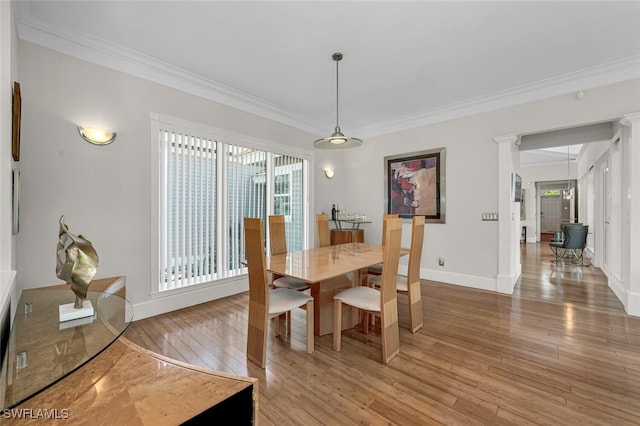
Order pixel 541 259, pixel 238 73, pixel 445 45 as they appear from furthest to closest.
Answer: pixel 541 259 → pixel 238 73 → pixel 445 45

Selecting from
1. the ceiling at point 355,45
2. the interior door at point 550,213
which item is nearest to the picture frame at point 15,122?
the ceiling at point 355,45

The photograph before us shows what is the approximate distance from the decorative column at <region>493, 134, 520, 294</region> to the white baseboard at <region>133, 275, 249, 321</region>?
3.78 m

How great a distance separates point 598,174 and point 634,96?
120 inches

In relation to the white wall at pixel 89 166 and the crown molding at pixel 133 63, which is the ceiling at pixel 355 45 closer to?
the crown molding at pixel 133 63

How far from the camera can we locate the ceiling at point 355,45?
2.22 meters

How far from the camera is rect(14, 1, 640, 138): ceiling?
2223 mm

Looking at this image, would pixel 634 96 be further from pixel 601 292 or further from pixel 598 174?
pixel 598 174

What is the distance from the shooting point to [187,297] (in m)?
3.30

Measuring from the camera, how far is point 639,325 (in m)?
2.73

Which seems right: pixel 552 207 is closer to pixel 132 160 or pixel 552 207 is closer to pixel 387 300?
pixel 387 300

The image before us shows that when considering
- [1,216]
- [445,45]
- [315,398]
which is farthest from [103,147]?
[445,45]

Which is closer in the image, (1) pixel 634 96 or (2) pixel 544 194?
(1) pixel 634 96

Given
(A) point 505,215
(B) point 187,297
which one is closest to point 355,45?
(A) point 505,215

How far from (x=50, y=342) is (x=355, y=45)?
10.1 feet
